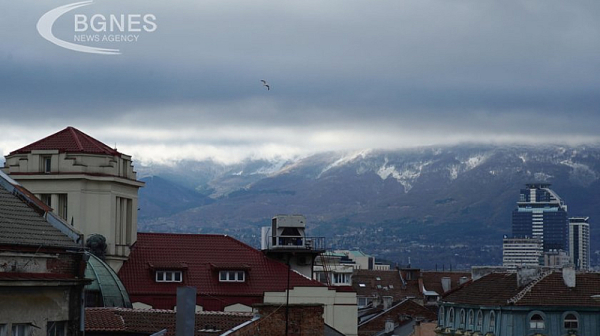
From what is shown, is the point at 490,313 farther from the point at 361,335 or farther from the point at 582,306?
the point at 361,335

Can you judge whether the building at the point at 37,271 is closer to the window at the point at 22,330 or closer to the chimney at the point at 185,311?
the window at the point at 22,330

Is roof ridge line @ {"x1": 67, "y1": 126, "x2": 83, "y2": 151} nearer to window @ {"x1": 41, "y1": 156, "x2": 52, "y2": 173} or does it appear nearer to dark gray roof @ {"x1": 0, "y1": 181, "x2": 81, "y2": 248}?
window @ {"x1": 41, "y1": 156, "x2": 52, "y2": 173}

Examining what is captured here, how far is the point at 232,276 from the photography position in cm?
11100

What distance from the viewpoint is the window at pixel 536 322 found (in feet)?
314

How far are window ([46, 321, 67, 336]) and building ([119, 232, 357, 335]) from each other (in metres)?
67.0

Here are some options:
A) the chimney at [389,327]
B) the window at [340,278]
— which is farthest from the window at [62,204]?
the window at [340,278]

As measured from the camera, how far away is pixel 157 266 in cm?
10906

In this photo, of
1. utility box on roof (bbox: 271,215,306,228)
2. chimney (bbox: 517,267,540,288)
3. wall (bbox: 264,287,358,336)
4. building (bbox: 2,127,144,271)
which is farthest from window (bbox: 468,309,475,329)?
utility box on roof (bbox: 271,215,306,228)

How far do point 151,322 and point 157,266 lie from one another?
200ft

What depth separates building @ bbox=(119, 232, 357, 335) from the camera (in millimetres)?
106750

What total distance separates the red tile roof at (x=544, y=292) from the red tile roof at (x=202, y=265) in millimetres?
14364

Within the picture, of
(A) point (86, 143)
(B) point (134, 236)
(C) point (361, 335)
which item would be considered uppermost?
(A) point (86, 143)

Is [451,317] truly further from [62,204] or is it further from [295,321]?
[295,321]

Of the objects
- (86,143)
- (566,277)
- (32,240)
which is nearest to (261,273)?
(86,143)
